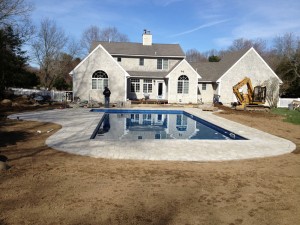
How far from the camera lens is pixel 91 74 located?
26766 millimetres

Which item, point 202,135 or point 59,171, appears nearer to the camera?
point 59,171

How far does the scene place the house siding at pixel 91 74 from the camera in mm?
26578

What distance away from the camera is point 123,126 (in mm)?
16625

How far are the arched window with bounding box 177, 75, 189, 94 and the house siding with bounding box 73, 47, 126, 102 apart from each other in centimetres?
626

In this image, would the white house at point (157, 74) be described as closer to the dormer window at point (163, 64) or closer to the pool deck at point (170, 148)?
the dormer window at point (163, 64)

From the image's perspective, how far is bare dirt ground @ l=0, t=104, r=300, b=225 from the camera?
4.56 meters

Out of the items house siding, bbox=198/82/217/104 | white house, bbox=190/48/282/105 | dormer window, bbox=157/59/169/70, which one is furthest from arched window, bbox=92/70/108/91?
white house, bbox=190/48/282/105

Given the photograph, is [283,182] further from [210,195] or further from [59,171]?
[59,171]

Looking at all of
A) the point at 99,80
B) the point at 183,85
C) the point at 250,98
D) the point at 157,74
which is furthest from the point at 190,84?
the point at 99,80

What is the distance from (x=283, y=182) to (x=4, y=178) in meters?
6.90

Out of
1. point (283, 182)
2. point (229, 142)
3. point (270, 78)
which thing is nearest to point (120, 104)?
point (229, 142)

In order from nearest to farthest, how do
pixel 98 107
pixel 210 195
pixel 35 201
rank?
1. pixel 35 201
2. pixel 210 195
3. pixel 98 107

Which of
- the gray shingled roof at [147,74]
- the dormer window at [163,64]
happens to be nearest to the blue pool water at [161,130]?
the gray shingled roof at [147,74]

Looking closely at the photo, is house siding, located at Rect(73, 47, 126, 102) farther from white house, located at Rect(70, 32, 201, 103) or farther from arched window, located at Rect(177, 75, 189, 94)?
arched window, located at Rect(177, 75, 189, 94)
